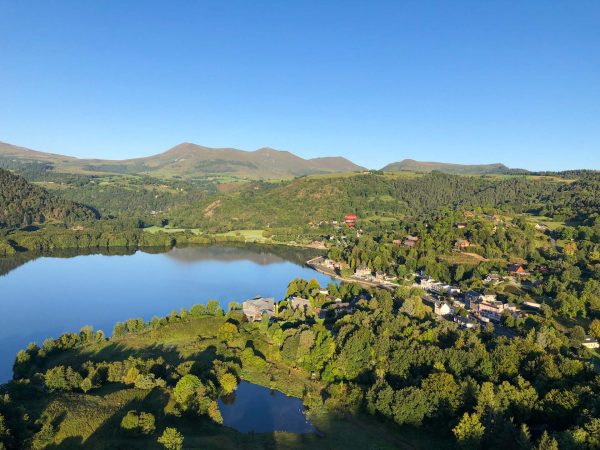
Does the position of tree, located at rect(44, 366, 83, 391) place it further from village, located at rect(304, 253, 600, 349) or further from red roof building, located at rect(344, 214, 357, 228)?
red roof building, located at rect(344, 214, 357, 228)

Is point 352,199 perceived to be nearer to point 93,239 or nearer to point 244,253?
point 244,253

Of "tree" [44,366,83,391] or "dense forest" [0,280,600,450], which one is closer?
"dense forest" [0,280,600,450]

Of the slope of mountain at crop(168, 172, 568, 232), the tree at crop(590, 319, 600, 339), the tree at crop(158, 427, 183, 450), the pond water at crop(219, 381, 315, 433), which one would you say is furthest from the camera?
the slope of mountain at crop(168, 172, 568, 232)

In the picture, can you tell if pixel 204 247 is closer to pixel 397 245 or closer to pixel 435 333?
pixel 397 245

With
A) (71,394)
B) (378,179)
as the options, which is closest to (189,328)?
(71,394)

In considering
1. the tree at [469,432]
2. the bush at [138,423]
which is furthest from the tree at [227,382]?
the tree at [469,432]

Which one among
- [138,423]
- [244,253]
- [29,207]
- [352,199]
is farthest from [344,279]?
[29,207]

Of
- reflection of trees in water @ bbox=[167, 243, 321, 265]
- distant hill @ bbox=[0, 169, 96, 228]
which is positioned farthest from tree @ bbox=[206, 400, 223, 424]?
distant hill @ bbox=[0, 169, 96, 228]
